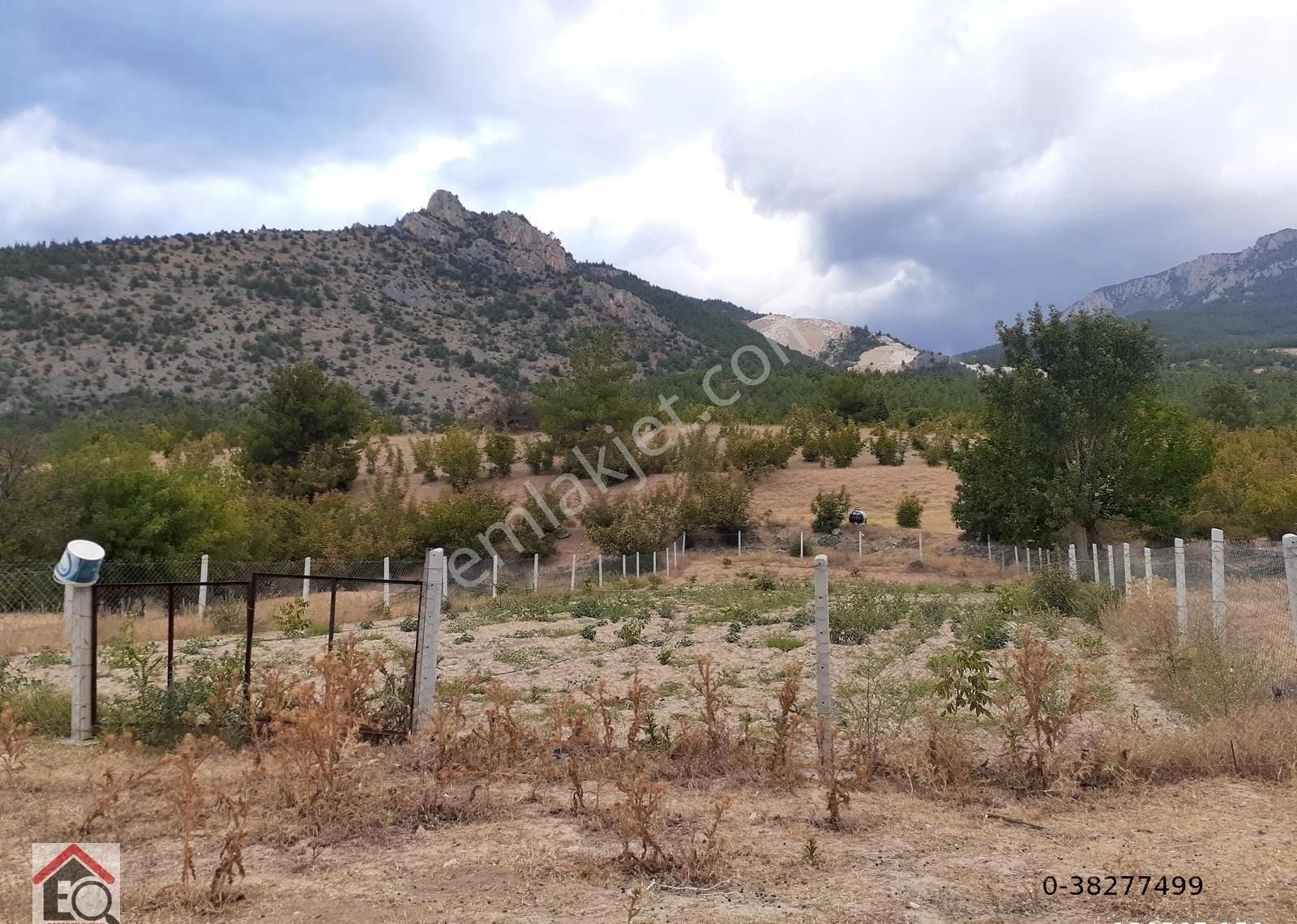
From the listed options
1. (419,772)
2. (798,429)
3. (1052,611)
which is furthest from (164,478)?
(798,429)

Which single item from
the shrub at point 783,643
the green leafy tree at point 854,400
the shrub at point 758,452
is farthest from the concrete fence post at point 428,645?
the green leafy tree at point 854,400

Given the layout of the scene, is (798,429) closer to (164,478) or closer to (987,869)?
(164,478)

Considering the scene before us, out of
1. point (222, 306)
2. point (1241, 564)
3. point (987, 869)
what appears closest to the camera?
point (987, 869)

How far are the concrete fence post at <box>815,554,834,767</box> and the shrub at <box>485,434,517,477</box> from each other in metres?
40.2

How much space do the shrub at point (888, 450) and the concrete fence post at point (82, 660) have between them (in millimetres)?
46584

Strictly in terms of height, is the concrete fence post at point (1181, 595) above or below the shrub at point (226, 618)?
above

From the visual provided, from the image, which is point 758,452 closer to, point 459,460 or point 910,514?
point 910,514

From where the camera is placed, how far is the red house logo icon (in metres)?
3.90

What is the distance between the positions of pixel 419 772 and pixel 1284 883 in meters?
5.19

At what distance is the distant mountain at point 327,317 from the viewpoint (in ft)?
197

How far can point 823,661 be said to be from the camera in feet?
19.8

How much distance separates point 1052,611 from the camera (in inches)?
595

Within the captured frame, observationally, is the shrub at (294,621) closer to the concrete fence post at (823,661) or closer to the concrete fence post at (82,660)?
the concrete fence post at (82,660)

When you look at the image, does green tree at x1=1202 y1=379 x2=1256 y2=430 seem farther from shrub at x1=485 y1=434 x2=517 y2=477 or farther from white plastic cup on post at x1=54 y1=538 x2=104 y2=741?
white plastic cup on post at x1=54 y1=538 x2=104 y2=741
